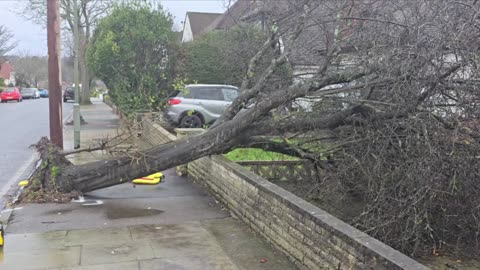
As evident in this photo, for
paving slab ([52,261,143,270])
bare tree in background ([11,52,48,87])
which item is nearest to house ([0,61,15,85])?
bare tree in background ([11,52,48,87])

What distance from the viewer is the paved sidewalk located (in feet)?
17.7

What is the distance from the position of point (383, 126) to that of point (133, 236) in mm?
3442

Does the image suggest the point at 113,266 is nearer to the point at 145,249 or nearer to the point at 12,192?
the point at 145,249

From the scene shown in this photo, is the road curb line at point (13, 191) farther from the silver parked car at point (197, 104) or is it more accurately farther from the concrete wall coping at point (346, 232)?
the silver parked car at point (197, 104)

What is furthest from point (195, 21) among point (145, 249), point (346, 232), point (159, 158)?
point (346, 232)

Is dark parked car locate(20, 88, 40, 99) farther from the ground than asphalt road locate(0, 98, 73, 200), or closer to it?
closer to it

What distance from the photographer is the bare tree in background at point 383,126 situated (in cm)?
538

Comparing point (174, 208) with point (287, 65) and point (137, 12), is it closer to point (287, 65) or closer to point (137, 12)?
point (287, 65)

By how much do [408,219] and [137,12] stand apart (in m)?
17.2

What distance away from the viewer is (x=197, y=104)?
1783cm

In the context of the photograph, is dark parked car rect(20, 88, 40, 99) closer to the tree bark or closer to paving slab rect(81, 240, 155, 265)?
the tree bark

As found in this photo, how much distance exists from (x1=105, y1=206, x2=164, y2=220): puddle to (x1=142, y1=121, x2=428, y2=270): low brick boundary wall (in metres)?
1.13

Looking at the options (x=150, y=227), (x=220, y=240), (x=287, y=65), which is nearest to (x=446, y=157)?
(x=220, y=240)

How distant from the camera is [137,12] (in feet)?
66.8
